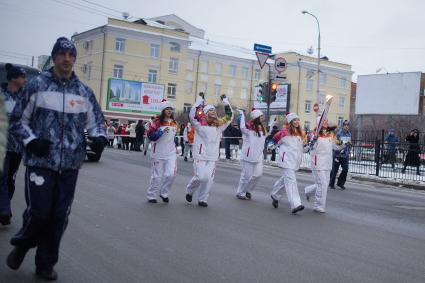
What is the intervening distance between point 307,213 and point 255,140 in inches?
84.3

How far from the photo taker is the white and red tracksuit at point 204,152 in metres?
9.83

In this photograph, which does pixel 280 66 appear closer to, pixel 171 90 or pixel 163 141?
pixel 163 141

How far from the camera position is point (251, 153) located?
1130cm

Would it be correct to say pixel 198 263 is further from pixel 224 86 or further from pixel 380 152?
pixel 224 86

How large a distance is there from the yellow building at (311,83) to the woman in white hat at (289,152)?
2530 inches

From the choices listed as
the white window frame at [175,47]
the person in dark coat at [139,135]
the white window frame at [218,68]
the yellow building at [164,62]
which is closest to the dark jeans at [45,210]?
the person in dark coat at [139,135]

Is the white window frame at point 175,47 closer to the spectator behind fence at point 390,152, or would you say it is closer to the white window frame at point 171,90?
the white window frame at point 171,90

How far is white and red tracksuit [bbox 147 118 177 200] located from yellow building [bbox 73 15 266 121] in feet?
147

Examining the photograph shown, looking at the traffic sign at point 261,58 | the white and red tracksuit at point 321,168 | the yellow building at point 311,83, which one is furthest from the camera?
the yellow building at point 311,83

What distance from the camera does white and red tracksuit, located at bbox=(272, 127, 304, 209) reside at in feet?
31.7

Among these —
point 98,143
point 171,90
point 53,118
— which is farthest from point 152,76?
point 53,118

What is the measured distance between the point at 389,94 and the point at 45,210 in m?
47.0

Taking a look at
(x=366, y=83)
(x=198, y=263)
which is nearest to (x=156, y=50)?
(x=366, y=83)

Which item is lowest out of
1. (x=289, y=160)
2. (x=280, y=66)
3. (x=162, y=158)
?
(x=162, y=158)
